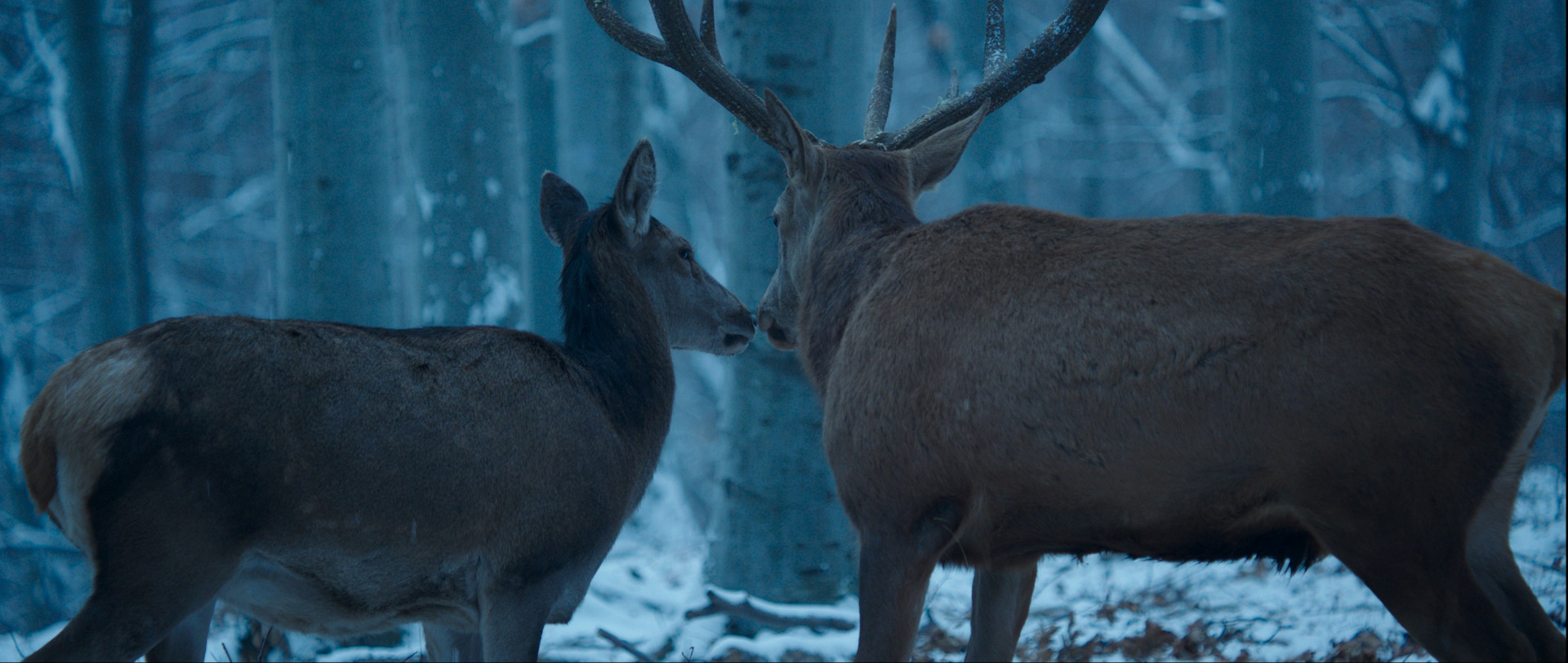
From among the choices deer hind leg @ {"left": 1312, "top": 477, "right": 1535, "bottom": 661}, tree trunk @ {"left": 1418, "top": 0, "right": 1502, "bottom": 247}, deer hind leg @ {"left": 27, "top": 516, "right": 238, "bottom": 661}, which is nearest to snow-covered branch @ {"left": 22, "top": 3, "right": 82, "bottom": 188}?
deer hind leg @ {"left": 27, "top": 516, "right": 238, "bottom": 661}

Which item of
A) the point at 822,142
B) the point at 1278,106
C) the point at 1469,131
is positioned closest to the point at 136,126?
the point at 822,142

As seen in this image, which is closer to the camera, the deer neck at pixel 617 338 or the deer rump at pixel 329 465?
the deer rump at pixel 329 465

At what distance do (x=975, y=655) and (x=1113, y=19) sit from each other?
87.7 feet

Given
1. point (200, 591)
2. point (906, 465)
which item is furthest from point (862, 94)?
point (200, 591)

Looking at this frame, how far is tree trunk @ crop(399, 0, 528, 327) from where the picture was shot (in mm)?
7762

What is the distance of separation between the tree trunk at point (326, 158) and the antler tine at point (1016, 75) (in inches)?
116

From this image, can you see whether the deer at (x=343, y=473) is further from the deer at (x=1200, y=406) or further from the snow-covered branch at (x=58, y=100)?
the snow-covered branch at (x=58, y=100)

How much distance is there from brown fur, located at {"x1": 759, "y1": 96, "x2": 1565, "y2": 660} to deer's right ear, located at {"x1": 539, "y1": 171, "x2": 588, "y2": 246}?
67.8 inches

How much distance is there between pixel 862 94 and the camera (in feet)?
19.7

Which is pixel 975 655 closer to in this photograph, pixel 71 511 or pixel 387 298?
pixel 71 511

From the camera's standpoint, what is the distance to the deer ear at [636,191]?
171 inches

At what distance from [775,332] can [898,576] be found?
171 cm

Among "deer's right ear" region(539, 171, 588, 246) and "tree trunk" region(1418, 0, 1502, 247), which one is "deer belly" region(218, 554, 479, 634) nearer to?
"deer's right ear" region(539, 171, 588, 246)

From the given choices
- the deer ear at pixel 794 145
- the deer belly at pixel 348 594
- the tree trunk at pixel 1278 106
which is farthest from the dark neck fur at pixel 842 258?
the tree trunk at pixel 1278 106
